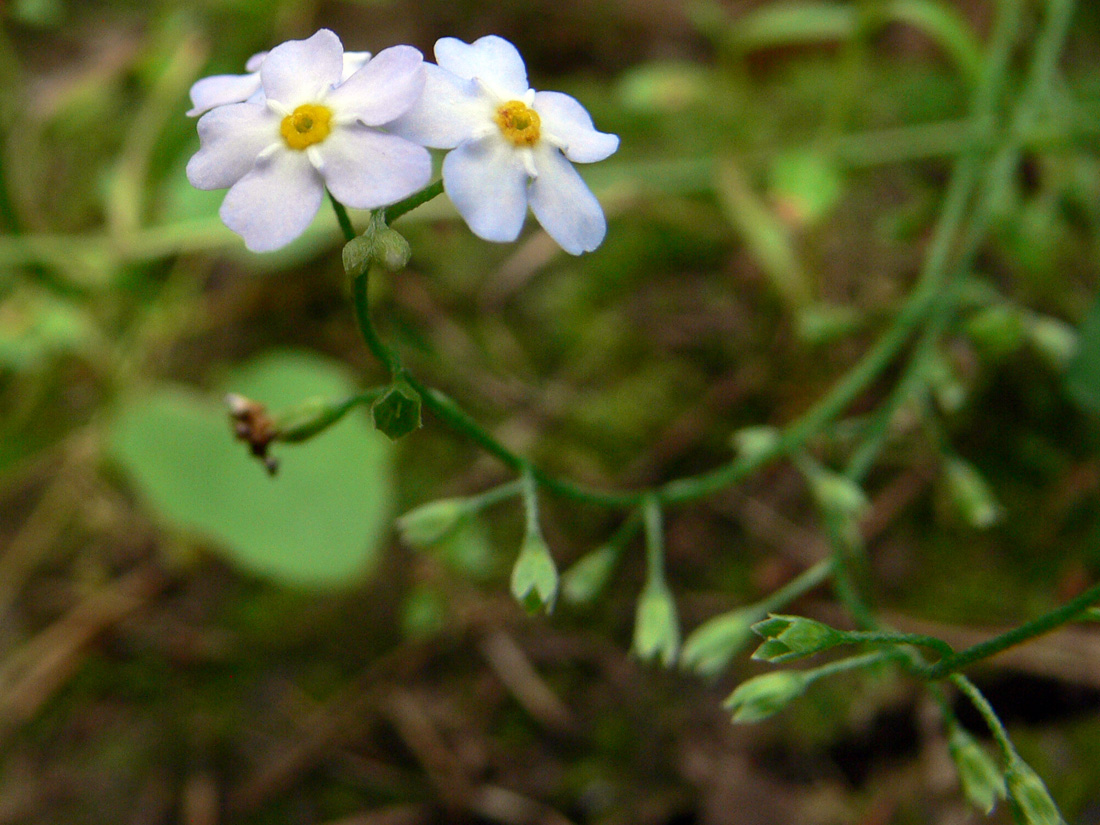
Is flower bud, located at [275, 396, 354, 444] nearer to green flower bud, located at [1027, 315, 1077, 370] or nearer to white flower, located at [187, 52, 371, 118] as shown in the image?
white flower, located at [187, 52, 371, 118]

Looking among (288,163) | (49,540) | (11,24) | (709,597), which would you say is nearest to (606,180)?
(709,597)

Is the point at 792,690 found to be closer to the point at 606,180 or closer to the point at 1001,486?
the point at 1001,486

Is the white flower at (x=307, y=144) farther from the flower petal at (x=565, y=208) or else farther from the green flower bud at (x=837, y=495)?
the green flower bud at (x=837, y=495)

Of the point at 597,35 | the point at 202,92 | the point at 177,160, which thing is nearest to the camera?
the point at 202,92

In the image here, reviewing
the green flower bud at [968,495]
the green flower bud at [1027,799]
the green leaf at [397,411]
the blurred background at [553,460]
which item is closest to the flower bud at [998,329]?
the blurred background at [553,460]

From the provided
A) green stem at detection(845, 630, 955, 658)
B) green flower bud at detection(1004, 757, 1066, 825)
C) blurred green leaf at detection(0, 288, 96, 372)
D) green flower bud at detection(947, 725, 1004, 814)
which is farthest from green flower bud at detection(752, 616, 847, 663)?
blurred green leaf at detection(0, 288, 96, 372)
